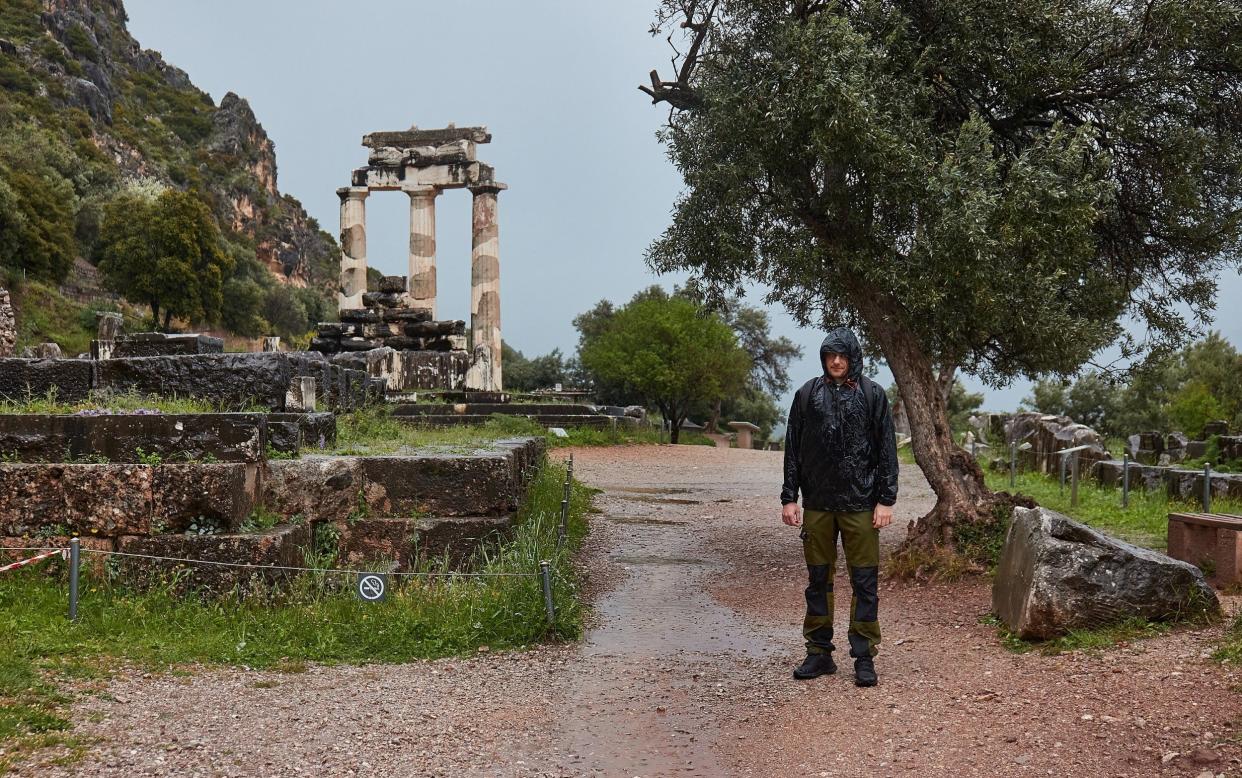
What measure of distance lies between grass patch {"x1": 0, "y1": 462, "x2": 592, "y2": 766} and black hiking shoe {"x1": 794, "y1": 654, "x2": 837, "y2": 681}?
1598mm

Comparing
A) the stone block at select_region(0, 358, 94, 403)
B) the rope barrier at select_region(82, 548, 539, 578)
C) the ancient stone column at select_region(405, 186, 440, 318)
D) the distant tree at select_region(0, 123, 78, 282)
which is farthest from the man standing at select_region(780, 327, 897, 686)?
the distant tree at select_region(0, 123, 78, 282)

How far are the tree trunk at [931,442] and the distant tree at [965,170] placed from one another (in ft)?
0.07

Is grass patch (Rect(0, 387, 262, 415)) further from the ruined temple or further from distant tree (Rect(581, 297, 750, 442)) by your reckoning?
the ruined temple

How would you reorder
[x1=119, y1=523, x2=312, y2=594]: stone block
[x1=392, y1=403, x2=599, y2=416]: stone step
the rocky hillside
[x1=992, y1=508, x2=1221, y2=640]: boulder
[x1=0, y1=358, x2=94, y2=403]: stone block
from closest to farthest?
[x1=992, y1=508, x2=1221, y2=640]: boulder
[x1=119, y1=523, x2=312, y2=594]: stone block
[x1=0, y1=358, x2=94, y2=403]: stone block
[x1=392, y1=403, x2=599, y2=416]: stone step
the rocky hillside

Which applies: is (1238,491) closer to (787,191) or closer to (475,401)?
(787,191)

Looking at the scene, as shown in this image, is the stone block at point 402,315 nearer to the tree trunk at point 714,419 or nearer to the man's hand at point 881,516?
the tree trunk at point 714,419

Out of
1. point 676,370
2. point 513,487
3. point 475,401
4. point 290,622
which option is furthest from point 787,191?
point 676,370

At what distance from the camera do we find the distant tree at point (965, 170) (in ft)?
28.7

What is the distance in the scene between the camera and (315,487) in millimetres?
7609

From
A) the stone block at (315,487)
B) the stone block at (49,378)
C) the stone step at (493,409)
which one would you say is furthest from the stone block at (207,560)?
the stone step at (493,409)

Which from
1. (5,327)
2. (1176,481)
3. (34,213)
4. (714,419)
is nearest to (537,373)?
(714,419)

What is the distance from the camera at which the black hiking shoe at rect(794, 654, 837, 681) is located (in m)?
5.87

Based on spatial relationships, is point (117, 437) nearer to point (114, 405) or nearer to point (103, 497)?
point (103, 497)

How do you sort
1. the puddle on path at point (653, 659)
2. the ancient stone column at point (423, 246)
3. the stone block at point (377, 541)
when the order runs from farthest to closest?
the ancient stone column at point (423, 246) → the stone block at point (377, 541) → the puddle on path at point (653, 659)
